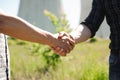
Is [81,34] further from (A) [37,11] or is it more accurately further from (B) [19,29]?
(A) [37,11]

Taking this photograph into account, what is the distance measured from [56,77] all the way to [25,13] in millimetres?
27843

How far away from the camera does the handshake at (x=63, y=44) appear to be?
10.1 feet

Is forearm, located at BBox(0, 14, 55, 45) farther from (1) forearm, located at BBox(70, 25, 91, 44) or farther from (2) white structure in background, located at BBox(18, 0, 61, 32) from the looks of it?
(2) white structure in background, located at BBox(18, 0, 61, 32)

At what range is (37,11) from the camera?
117ft

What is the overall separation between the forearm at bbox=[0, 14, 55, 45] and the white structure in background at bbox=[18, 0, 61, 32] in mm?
30018

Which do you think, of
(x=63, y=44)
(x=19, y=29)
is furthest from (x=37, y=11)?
(x=19, y=29)

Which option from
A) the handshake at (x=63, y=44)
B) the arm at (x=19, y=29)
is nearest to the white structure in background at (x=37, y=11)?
the handshake at (x=63, y=44)

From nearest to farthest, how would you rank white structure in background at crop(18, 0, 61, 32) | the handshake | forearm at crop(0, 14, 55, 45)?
forearm at crop(0, 14, 55, 45)
the handshake
white structure in background at crop(18, 0, 61, 32)

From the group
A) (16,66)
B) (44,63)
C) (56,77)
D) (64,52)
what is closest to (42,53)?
(44,63)

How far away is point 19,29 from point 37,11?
109 ft

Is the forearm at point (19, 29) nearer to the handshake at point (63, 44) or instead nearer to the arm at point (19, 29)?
the arm at point (19, 29)

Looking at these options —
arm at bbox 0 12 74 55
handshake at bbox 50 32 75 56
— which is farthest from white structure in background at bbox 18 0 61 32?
arm at bbox 0 12 74 55

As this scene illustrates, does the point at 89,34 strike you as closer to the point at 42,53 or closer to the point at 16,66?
the point at 16,66

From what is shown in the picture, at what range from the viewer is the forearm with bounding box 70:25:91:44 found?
3102 millimetres
